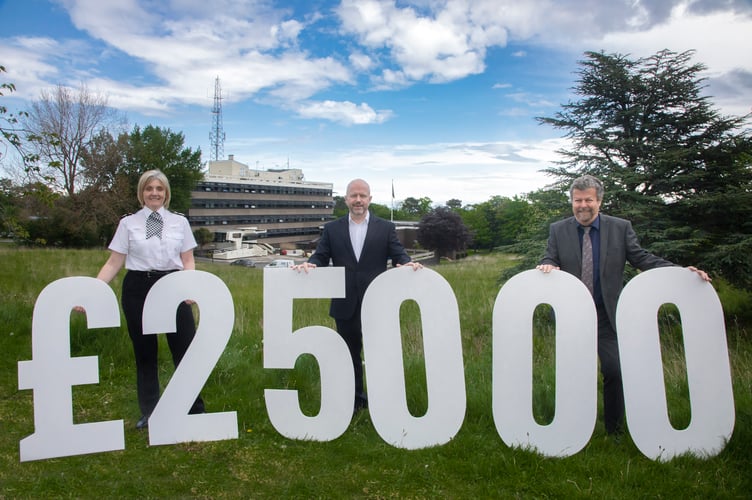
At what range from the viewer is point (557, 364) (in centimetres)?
358

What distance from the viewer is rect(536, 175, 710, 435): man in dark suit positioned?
3604 mm

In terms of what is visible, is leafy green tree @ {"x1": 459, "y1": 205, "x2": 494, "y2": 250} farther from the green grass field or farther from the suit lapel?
the suit lapel

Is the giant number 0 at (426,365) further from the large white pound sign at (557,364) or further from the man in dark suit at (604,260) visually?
the man in dark suit at (604,260)

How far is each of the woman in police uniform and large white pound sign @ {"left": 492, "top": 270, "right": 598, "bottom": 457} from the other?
8.57 ft

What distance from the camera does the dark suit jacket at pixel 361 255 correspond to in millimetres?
4086

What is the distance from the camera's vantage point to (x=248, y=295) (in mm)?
9828

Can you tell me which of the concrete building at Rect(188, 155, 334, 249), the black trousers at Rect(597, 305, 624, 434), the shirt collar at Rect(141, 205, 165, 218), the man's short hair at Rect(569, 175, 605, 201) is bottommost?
the black trousers at Rect(597, 305, 624, 434)

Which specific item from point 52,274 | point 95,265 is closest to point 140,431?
point 52,274

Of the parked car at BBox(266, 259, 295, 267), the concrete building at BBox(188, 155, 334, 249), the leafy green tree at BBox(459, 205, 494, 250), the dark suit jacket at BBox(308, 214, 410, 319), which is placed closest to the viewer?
the dark suit jacket at BBox(308, 214, 410, 319)

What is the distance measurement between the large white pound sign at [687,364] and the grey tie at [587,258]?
271 millimetres

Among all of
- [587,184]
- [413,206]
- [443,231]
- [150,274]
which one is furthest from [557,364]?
[413,206]

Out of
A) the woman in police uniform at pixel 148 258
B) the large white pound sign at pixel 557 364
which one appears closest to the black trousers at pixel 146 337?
the woman in police uniform at pixel 148 258

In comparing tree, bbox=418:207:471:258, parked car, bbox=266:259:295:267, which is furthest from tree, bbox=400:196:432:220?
parked car, bbox=266:259:295:267

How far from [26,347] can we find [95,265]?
10.2 metres
